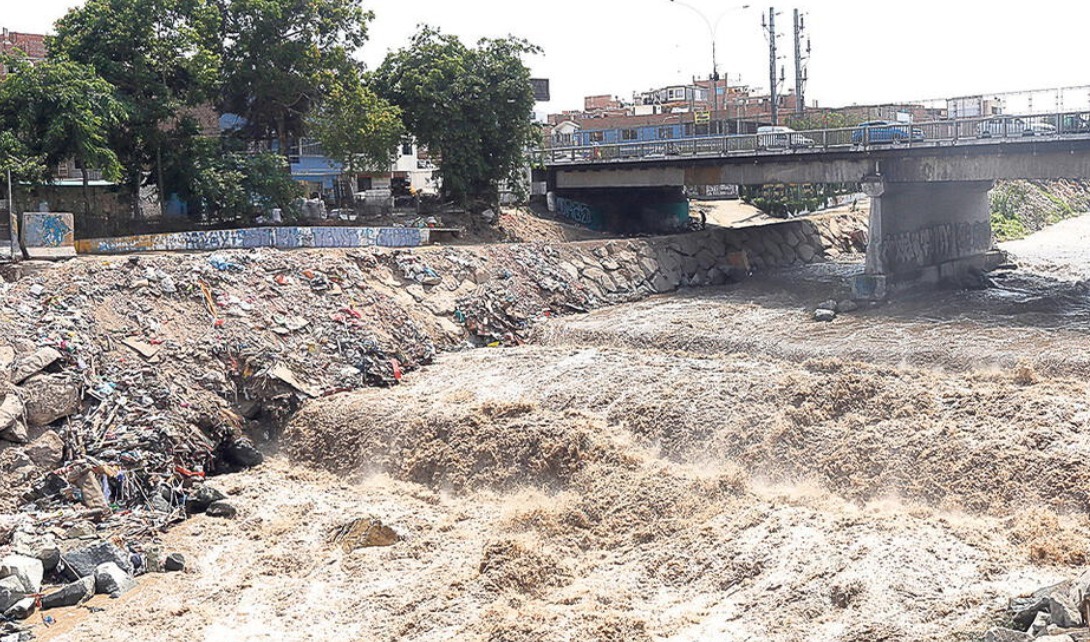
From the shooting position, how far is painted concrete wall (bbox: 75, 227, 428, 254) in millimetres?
40906

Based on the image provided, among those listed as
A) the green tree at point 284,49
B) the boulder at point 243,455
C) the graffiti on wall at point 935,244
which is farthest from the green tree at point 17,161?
the graffiti on wall at point 935,244

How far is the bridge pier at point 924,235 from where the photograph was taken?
44.7m

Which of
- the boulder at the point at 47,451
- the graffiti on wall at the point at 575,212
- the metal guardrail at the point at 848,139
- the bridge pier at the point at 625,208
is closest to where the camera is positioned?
the boulder at the point at 47,451

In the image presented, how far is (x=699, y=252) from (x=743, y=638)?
36200mm

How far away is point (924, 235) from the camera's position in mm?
47500

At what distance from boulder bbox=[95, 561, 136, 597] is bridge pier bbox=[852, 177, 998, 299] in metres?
31.5

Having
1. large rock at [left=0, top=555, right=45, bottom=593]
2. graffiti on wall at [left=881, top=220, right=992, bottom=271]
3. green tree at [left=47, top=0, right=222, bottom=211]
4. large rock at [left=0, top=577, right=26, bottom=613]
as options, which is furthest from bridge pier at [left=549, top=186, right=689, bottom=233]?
large rock at [left=0, top=577, right=26, bottom=613]

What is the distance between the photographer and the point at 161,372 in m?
30.6

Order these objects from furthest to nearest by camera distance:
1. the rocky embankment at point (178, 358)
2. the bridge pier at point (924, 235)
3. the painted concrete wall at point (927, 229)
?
the painted concrete wall at point (927, 229) < the bridge pier at point (924, 235) < the rocky embankment at point (178, 358)

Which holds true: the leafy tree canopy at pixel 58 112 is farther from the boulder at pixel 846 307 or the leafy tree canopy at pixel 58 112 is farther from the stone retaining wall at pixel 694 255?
the boulder at pixel 846 307

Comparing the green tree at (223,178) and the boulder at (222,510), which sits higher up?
the green tree at (223,178)

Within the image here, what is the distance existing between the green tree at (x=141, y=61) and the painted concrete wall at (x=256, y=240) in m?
5.30

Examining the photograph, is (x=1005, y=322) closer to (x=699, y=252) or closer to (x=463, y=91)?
(x=699, y=252)

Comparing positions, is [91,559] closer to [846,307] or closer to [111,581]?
[111,581]
